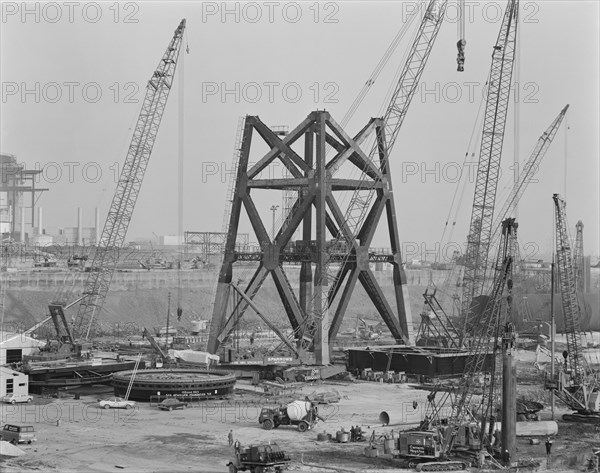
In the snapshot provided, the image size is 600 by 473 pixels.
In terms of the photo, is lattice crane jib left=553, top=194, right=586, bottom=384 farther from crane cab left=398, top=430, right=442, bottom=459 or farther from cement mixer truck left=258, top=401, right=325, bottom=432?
crane cab left=398, top=430, right=442, bottom=459

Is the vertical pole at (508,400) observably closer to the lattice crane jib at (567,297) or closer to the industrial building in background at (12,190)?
the lattice crane jib at (567,297)

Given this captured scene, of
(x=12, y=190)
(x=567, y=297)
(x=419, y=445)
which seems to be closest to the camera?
(x=419, y=445)

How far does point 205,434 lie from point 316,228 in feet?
107

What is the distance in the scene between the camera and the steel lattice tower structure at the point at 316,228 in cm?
8506

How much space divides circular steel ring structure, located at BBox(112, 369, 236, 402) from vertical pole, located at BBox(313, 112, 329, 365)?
13371mm

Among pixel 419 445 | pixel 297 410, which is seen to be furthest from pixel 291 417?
pixel 419 445

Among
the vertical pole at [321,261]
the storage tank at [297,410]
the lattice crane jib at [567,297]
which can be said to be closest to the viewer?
the storage tank at [297,410]

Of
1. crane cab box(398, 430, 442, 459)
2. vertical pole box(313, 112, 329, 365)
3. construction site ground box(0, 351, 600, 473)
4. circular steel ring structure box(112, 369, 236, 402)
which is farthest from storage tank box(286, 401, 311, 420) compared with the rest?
vertical pole box(313, 112, 329, 365)

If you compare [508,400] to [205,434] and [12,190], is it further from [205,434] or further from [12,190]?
[12,190]

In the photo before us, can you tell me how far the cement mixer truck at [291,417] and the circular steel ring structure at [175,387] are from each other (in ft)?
36.5

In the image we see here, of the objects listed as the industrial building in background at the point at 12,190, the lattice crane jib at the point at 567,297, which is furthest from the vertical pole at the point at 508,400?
the industrial building in background at the point at 12,190

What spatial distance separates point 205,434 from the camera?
182ft

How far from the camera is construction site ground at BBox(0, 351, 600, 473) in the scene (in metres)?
48.0

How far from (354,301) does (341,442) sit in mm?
126378
